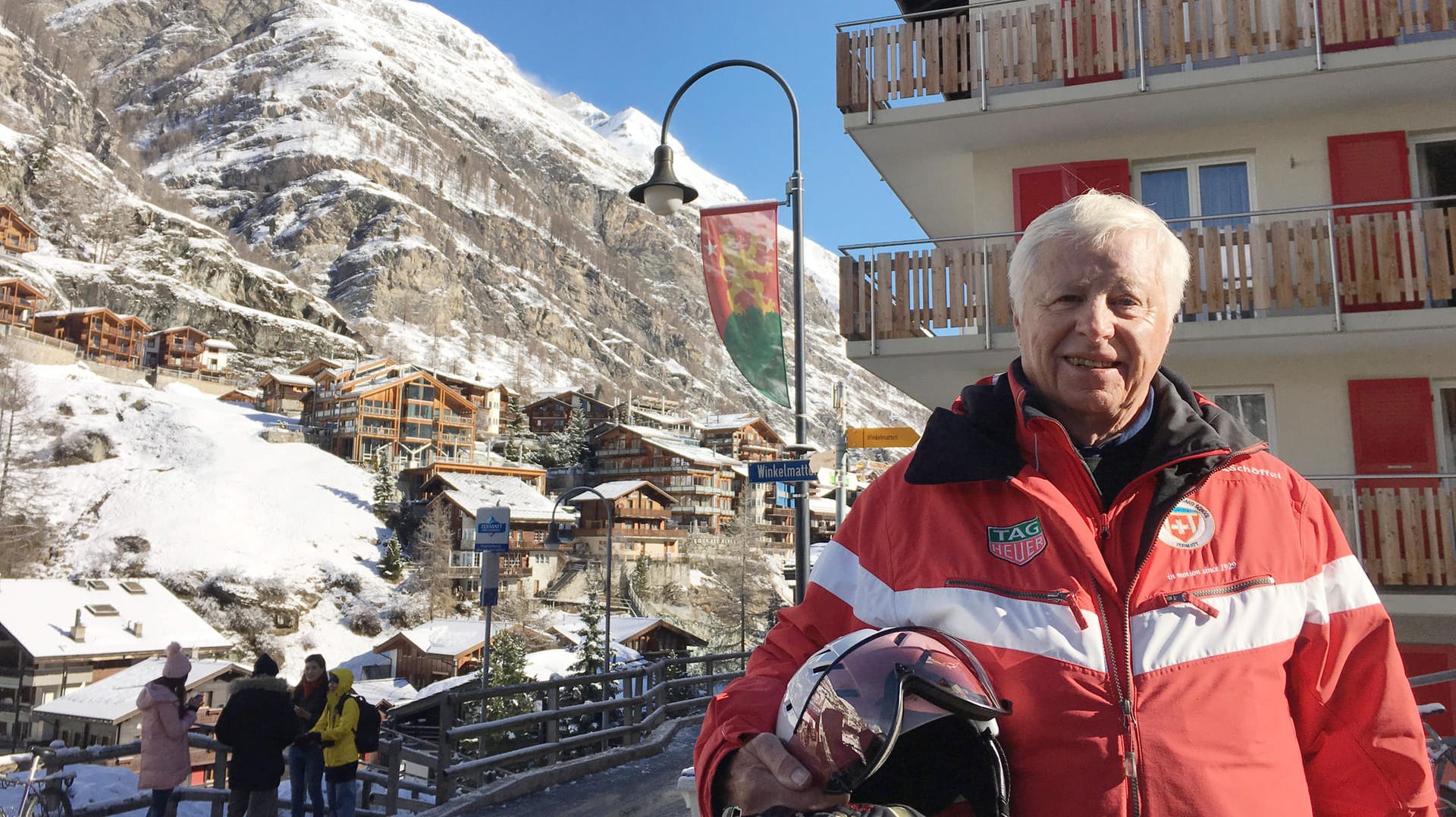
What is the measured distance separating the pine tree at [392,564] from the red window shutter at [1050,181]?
210ft

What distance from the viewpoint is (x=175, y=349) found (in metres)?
111

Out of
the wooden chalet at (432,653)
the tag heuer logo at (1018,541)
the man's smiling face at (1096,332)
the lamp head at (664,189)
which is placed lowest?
the wooden chalet at (432,653)

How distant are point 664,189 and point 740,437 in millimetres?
106826

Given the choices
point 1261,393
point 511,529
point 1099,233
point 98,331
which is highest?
point 98,331

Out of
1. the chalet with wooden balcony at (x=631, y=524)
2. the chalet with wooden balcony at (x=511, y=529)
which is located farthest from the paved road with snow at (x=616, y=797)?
the chalet with wooden balcony at (x=631, y=524)

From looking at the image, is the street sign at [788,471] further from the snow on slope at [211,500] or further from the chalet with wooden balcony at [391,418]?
the chalet with wooden balcony at [391,418]

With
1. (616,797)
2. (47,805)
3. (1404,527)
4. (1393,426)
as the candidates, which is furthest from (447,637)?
(1404,527)

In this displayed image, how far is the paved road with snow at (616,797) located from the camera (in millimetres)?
9992

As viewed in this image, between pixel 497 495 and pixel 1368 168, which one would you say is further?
pixel 497 495

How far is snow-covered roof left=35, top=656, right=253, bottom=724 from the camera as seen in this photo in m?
33.8

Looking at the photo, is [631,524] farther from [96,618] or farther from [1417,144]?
[1417,144]

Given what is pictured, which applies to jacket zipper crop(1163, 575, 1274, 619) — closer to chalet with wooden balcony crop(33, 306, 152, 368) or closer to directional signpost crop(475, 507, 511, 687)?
directional signpost crop(475, 507, 511, 687)

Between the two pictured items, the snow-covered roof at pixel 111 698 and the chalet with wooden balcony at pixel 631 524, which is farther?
the chalet with wooden balcony at pixel 631 524

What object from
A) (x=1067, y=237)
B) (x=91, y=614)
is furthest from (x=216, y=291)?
(x=1067, y=237)
